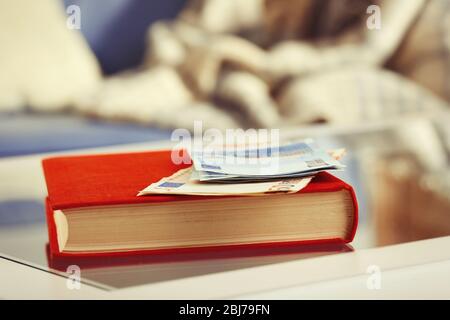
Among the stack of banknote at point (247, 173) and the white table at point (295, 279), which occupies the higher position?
the stack of banknote at point (247, 173)

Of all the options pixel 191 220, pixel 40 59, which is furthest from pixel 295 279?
pixel 40 59

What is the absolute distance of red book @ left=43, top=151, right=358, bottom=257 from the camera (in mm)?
752

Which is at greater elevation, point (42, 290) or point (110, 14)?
point (110, 14)

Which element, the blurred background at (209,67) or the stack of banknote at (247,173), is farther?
the blurred background at (209,67)

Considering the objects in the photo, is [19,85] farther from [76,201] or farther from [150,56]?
[76,201]

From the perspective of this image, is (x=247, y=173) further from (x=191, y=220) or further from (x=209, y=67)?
(x=209, y=67)

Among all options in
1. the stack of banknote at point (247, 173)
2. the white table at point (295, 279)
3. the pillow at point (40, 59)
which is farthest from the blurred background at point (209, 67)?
the white table at point (295, 279)

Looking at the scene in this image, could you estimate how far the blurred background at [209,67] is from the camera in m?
2.14

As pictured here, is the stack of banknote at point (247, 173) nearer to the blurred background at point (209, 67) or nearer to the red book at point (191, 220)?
the red book at point (191, 220)

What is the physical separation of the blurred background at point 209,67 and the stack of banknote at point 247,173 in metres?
1.21

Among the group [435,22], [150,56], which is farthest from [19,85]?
[435,22]

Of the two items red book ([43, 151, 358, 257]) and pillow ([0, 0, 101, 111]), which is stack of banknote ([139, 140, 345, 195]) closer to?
red book ([43, 151, 358, 257])

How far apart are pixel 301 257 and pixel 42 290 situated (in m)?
0.23
